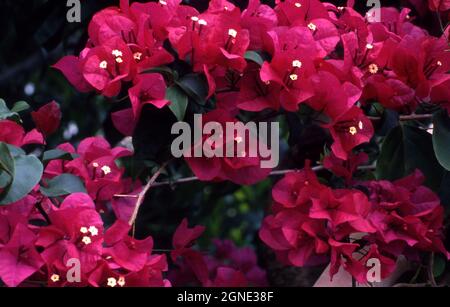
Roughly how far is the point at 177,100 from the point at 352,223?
280mm

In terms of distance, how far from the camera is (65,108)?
2.34 meters

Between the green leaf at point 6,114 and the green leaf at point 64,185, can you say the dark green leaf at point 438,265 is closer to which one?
the green leaf at point 64,185

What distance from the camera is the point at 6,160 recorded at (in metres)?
0.89

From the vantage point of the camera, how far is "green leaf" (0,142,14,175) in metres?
0.89

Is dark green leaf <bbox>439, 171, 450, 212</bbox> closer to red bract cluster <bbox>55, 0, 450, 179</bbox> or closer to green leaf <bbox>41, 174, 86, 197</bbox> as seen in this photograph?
red bract cluster <bbox>55, 0, 450, 179</bbox>

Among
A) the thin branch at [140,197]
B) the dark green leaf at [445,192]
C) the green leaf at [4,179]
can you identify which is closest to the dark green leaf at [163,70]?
the thin branch at [140,197]

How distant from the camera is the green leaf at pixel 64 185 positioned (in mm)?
988

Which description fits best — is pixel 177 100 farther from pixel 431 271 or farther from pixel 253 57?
pixel 431 271
